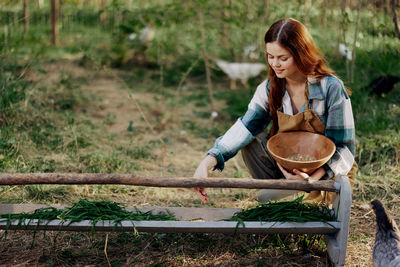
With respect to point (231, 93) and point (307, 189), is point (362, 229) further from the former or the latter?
point (231, 93)

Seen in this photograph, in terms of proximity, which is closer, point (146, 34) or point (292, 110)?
point (292, 110)

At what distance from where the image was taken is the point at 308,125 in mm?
2654

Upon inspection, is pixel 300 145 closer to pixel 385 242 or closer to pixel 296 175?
pixel 296 175

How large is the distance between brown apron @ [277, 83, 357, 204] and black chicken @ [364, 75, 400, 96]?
2.63m

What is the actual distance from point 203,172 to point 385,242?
1.00 metres

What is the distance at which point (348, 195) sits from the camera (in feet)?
7.09

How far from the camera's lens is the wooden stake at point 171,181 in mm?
2207

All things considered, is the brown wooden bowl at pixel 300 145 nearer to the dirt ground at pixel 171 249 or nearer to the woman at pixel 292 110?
the woman at pixel 292 110

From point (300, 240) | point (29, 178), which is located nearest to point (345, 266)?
point (300, 240)

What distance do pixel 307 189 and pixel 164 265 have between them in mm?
862

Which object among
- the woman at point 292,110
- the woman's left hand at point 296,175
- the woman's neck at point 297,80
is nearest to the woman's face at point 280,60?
the woman at point 292,110

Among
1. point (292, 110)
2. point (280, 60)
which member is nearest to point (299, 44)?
point (280, 60)

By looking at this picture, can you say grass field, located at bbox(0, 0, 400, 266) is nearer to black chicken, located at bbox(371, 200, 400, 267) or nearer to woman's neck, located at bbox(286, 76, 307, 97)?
black chicken, located at bbox(371, 200, 400, 267)

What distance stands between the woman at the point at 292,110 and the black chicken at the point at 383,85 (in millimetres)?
2676
